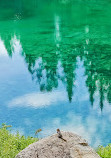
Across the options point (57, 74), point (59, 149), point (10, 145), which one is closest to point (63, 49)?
point (57, 74)

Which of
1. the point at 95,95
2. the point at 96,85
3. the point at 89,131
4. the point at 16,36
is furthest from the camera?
the point at 16,36

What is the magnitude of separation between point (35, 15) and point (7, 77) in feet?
34.7

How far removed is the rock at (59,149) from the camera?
12.7 ft

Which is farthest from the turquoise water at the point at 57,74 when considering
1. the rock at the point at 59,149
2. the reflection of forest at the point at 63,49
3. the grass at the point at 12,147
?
the rock at the point at 59,149

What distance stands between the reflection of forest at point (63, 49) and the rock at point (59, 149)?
4.30 meters

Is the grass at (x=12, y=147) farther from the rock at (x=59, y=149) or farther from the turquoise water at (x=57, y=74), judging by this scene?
the turquoise water at (x=57, y=74)

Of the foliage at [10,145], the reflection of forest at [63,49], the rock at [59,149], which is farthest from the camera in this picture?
the reflection of forest at [63,49]

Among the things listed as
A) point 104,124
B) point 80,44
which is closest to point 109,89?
point 104,124

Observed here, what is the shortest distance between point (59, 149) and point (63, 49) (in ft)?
30.6

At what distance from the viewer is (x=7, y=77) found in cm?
1104

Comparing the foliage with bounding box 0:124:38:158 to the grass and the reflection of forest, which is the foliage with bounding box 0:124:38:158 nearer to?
the grass

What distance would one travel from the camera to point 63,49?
1302 cm

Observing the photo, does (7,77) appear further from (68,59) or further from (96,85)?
(96,85)

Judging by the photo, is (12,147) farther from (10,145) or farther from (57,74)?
(57,74)
